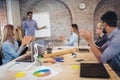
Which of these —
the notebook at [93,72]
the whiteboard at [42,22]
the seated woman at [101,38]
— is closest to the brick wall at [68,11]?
the whiteboard at [42,22]

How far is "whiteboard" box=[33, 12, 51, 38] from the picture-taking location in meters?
6.11

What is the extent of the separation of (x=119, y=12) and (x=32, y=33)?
120 inches

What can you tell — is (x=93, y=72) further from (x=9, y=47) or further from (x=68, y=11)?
(x=68, y=11)

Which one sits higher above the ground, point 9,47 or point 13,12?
point 13,12

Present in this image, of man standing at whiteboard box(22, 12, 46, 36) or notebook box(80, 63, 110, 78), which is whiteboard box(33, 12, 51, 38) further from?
notebook box(80, 63, 110, 78)

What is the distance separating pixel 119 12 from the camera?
584 centimetres

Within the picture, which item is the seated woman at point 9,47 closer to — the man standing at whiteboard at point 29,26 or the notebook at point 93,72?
the notebook at point 93,72

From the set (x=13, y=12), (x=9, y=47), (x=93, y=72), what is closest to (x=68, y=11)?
(x=13, y=12)

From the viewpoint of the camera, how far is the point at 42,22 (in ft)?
20.1

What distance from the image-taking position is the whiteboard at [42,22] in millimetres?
6113

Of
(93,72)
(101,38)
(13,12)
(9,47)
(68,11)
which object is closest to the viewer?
(93,72)

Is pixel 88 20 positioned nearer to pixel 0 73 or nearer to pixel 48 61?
pixel 48 61

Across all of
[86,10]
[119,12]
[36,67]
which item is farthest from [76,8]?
[36,67]

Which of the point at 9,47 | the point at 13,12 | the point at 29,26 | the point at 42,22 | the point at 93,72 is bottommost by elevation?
the point at 93,72
